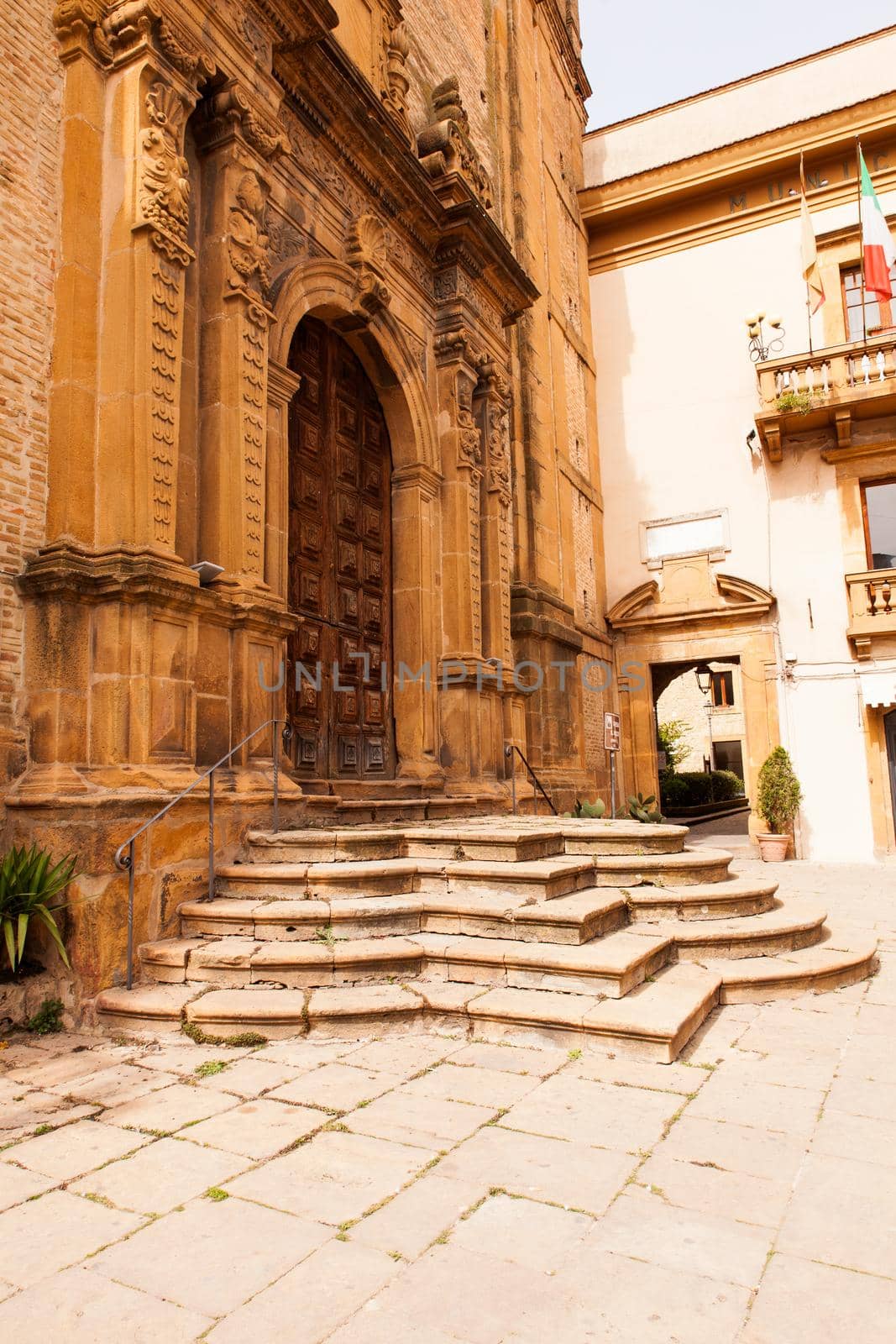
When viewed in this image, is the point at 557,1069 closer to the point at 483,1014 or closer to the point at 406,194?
the point at 483,1014

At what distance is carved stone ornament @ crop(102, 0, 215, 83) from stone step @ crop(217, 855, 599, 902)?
4.91 metres

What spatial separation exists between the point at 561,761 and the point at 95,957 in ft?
28.6

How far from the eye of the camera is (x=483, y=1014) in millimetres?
4113

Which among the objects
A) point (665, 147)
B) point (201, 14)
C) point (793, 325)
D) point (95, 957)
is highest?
point (665, 147)

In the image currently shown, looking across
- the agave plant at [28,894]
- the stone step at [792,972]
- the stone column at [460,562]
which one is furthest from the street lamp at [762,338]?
the agave plant at [28,894]

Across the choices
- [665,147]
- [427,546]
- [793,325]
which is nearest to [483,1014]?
[427,546]

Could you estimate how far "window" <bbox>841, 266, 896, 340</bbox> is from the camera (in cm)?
1480

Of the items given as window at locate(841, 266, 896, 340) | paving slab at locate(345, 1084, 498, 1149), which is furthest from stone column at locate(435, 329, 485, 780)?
window at locate(841, 266, 896, 340)

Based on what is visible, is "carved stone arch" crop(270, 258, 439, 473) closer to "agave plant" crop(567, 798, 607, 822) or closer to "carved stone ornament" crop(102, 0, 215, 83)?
"carved stone ornament" crop(102, 0, 215, 83)

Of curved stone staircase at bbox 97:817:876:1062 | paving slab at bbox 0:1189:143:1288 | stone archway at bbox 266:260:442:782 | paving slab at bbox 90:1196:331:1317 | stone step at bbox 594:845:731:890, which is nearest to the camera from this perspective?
paving slab at bbox 90:1196:331:1317

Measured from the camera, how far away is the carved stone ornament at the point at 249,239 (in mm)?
6152

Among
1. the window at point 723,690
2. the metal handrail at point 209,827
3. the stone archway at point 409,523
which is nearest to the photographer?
the metal handrail at point 209,827

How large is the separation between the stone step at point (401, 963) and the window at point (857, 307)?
534 inches

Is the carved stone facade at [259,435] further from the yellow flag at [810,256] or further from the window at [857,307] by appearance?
the window at [857,307]
